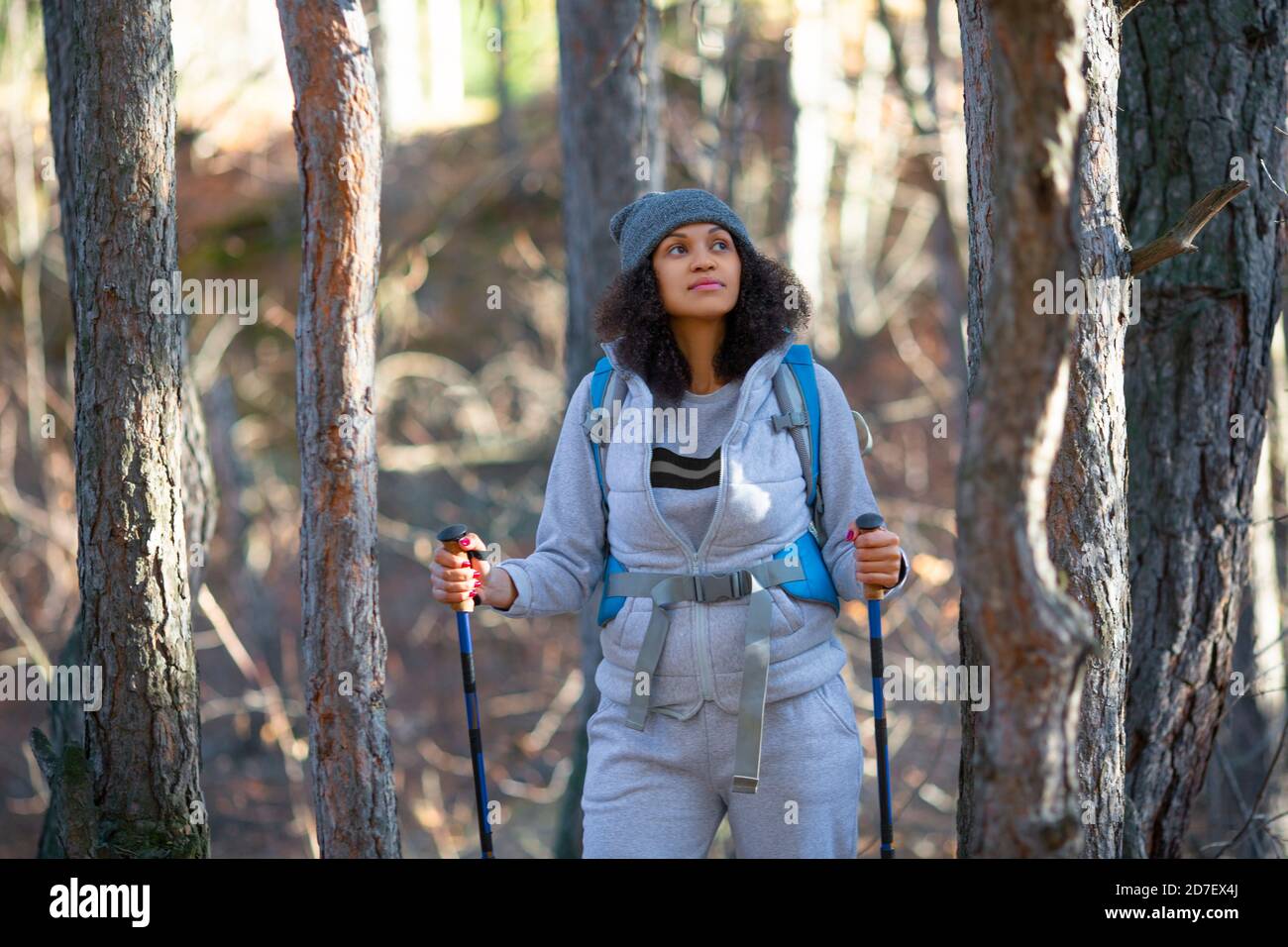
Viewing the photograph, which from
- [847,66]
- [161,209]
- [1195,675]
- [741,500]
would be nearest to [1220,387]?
[1195,675]

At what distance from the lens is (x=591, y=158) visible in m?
5.80

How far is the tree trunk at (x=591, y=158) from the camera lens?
5723 mm

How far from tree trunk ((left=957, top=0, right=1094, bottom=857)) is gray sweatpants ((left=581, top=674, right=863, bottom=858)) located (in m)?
0.69

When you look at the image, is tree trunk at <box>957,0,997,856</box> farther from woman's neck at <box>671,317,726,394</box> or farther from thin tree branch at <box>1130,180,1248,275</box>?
woman's neck at <box>671,317,726,394</box>

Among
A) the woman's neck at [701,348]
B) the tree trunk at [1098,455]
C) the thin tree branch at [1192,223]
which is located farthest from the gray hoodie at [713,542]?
the thin tree branch at [1192,223]

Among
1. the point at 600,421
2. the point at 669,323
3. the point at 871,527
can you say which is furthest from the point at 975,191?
the point at 600,421

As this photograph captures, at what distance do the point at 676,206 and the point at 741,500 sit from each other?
0.79 metres

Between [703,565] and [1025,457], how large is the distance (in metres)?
1.05

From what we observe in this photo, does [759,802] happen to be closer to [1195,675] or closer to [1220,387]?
[1195,675]

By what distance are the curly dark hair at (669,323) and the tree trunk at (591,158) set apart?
7.52ft

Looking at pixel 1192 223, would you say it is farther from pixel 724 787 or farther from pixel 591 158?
pixel 591 158

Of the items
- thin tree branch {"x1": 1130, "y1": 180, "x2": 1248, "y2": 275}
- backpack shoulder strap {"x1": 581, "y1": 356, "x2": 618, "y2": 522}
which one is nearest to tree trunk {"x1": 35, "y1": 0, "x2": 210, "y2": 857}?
backpack shoulder strap {"x1": 581, "y1": 356, "x2": 618, "y2": 522}

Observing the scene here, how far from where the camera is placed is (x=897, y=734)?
→ 899cm

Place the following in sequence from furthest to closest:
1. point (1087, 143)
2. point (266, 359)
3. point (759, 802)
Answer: point (266, 359) → point (1087, 143) → point (759, 802)
